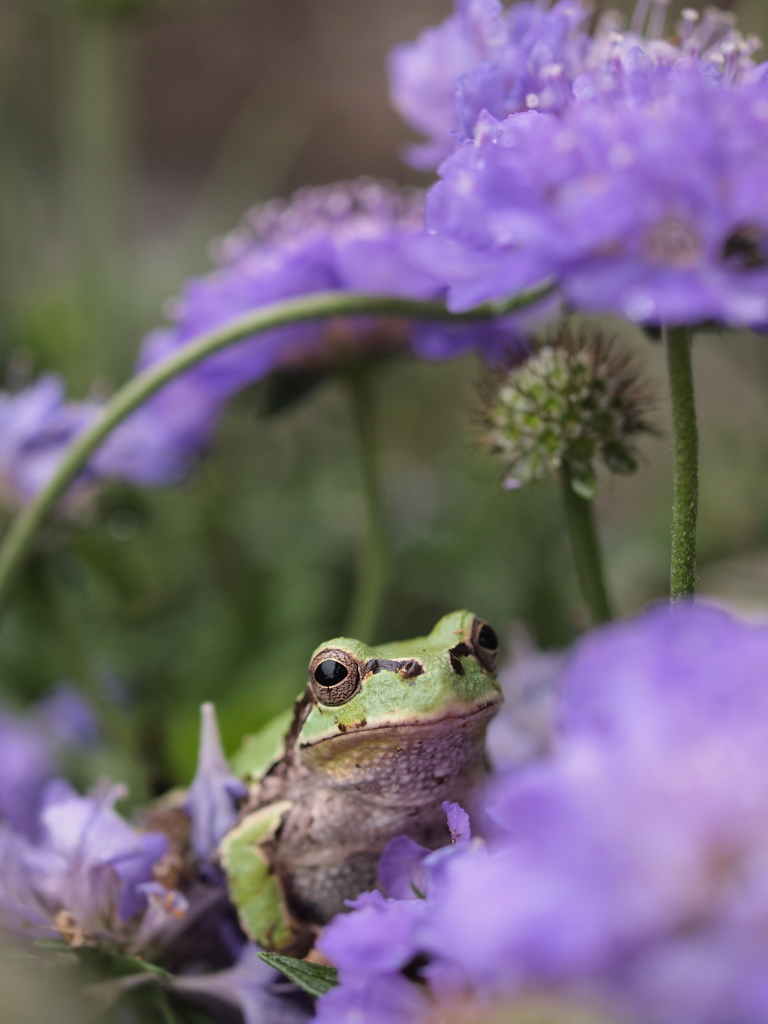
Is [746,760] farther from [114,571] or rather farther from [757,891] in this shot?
[114,571]

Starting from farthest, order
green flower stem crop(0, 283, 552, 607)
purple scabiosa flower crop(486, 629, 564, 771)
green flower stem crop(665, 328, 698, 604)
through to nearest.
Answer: purple scabiosa flower crop(486, 629, 564, 771)
green flower stem crop(0, 283, 552, 607)
green flower stem crop(665, 328, 698, 604)

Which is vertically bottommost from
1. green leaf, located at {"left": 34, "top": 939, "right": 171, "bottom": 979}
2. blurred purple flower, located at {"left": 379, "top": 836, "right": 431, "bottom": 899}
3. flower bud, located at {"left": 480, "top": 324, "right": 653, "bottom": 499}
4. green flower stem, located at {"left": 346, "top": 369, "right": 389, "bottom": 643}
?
green leaf, located at {"left": 34, "top": 939, "right": 171, "bottom": 979}

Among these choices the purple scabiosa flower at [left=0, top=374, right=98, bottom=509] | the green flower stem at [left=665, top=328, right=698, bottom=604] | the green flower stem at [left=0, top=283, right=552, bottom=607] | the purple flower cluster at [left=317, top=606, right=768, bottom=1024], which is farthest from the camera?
the purple scabiosa flower at [left=0, top=374, right=98, bottom=509]

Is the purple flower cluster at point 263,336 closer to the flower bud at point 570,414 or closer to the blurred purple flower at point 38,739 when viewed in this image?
the flower bud at point 570,414

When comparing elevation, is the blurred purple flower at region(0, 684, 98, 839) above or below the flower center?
above

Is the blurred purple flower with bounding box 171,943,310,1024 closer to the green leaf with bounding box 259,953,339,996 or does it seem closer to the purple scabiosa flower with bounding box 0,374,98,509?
the green leaf with bounding box 259,953,339,996

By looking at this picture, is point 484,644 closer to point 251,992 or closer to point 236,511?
point 251,992

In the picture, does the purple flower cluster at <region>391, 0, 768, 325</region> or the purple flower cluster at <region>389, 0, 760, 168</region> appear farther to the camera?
the purple flower cluster at <region>389, 0, 760, 168</region>

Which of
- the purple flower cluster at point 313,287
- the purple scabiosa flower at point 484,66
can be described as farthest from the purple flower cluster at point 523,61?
the purple flower cluster at point 313,287

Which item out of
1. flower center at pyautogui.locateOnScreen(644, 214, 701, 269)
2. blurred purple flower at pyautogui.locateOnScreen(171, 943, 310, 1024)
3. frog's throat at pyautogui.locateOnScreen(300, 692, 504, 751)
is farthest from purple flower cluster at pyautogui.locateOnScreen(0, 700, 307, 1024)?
flower center at pyautogui.locateOnScreen(644, 214, 701, 269)
